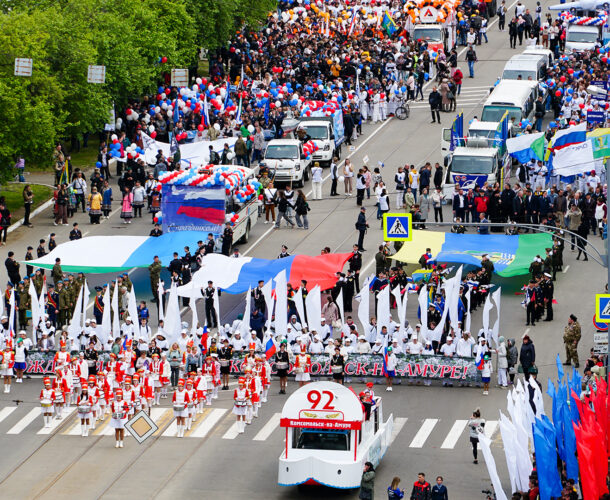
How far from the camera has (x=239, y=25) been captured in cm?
7675

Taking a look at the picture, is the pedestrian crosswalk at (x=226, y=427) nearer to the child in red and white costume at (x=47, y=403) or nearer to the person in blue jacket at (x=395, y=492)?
the child in red and white costume at (x=47, y=403)

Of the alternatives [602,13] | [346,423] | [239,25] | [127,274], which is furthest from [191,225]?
[602,13]

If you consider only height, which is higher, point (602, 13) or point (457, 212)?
point (602, 13)

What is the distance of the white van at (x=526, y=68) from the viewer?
69188 mm

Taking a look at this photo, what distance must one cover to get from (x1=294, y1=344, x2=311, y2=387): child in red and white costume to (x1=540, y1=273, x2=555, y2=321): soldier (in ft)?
26.6

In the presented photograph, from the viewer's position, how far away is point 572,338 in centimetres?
4422

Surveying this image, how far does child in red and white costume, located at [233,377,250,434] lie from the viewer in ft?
134

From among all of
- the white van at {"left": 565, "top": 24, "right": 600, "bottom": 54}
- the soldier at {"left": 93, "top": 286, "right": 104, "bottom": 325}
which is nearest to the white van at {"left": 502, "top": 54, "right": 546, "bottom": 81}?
the white van at {"left": 565, "top": 24, "right": 600, "bottom": 54}

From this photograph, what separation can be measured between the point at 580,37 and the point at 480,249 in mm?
27773

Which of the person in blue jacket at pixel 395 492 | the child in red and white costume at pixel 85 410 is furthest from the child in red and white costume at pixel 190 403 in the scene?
the person in blue jacket at pixel 395 492

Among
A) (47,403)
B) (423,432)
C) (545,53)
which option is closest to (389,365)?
(423,432)

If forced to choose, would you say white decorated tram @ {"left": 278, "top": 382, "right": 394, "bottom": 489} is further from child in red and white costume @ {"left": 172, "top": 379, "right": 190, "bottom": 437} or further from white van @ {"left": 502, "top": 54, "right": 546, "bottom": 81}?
white van @ {"left": 502, "top": 54, "right": 546, "bottom": 81}

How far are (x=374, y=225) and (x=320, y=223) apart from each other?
204cm

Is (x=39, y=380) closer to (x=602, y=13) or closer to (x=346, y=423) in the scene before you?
(x=346, y=423)
